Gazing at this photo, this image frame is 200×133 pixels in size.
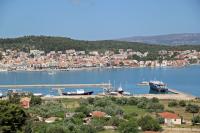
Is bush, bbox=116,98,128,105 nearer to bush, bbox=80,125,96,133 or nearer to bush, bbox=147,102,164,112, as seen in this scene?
bush, bbox=147,102,164,112

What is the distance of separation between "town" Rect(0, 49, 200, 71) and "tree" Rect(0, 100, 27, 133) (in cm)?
4076

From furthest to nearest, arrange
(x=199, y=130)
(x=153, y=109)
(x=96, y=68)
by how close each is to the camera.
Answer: (x=96, y=68) → (x=153, y=109) → (x=199, y=130)

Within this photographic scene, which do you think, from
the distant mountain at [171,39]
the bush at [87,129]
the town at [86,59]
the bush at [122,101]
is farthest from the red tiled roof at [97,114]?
the distant mountain at [171,39]

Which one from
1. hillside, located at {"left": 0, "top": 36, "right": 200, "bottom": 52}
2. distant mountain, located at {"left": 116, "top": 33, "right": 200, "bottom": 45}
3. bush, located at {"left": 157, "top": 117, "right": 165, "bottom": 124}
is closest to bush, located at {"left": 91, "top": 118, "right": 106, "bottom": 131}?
bush, located at {"left": 157, "top": 117, "right": 165, "bottom": 124}

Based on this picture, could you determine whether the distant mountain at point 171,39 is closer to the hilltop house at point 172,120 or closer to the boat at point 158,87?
the boat at point 158,87

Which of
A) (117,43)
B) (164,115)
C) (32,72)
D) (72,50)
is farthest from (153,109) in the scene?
(117,43)

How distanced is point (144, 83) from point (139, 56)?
85.2 ft

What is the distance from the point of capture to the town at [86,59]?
52.8 m

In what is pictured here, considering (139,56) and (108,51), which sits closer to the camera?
(139,56)

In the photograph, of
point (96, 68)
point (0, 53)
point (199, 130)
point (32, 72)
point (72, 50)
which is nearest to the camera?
point (199, 130)

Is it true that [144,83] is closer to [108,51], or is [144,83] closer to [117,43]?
[108,51]

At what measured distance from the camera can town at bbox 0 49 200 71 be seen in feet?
173

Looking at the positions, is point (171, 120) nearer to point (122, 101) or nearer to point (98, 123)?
point (98, 123)

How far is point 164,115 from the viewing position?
13.4 meters
